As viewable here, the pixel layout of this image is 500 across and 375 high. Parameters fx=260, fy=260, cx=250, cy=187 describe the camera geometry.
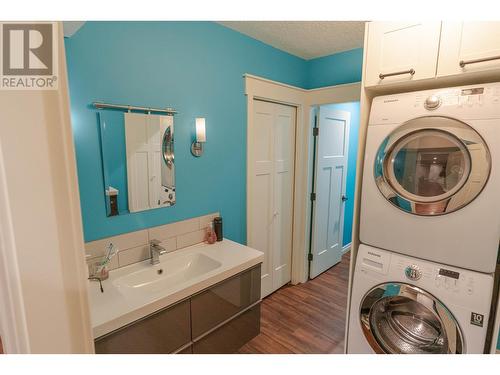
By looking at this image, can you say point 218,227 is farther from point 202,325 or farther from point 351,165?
point 351,165

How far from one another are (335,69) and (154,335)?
2.74 metres

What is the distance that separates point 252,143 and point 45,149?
2.03 m

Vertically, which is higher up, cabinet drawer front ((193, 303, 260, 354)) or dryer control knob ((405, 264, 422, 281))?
dryer control knob ((405, 264, 422, 281))

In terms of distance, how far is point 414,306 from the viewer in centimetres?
141

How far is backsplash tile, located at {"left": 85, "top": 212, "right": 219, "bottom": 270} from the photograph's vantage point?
5.21 feet

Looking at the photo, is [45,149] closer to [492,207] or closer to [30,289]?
[30,289]

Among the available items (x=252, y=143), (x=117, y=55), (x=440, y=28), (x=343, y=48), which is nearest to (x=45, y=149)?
(x=117, y=55)

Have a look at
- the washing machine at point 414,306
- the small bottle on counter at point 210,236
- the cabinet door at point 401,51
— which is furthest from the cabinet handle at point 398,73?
the small bottle on counter at point 210,236

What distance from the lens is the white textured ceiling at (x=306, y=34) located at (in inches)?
78.3

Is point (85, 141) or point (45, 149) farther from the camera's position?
point (85, 141)

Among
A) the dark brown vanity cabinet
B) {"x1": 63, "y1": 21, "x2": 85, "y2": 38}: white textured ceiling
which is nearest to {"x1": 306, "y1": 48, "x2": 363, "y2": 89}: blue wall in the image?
the dark brown vanity cabinet

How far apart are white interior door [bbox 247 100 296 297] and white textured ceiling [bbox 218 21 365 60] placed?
0.55m

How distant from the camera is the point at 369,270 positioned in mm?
1522

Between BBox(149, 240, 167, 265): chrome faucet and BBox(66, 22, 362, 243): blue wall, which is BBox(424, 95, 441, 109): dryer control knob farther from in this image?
BBox(149, 240, 167, 265): chrome faucet
